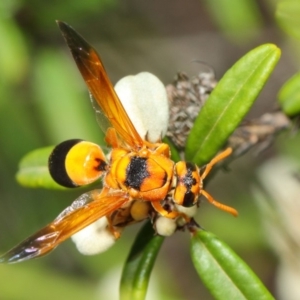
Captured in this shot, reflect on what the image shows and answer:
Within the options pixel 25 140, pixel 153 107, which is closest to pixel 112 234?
pixel 153 107

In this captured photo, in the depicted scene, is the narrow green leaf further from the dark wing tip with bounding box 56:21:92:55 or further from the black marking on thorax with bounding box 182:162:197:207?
the black marking on thorax with bounding box 182:162:197:207

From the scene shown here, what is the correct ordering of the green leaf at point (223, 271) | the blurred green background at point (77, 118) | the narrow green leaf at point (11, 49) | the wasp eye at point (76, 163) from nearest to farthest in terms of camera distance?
the green leaf at point (223, 271)
the wasp eye at point (76, 163)
the narrow green leaf at point (11, 49)
the blurred green background at point (77, 118)

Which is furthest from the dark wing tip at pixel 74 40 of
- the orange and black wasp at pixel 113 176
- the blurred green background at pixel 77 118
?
the blurred green background at pixel 77 118

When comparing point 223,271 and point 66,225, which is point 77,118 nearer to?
point 66,225

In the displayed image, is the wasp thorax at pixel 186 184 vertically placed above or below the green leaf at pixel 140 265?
above

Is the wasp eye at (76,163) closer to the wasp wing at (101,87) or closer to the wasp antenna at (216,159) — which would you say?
the wasp wing at (101,87)

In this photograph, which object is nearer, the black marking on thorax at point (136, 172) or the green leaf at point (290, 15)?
the black marking on thorax at point (136, 172)
